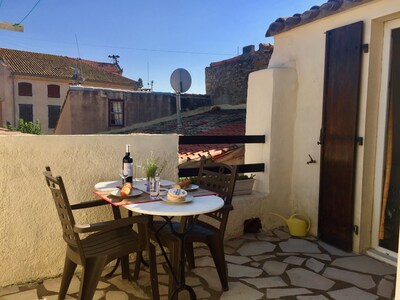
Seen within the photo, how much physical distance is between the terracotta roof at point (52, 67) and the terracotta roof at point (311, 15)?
74.5ft

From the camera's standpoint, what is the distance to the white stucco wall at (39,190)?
2809mm

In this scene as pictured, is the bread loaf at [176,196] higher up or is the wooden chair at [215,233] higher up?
the bread loaf at [176,196]

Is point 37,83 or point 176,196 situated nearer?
point 176,196

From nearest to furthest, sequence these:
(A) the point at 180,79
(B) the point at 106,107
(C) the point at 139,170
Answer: (C) the point at 139,170 → (A) the point at 180,79 → (B) the point at 106,107

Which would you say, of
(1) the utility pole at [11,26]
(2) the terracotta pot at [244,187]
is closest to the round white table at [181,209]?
(2) the terracotta pot at [244,187]

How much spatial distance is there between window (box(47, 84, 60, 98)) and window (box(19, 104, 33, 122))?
1643 millimetres

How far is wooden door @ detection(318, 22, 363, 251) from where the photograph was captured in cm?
347

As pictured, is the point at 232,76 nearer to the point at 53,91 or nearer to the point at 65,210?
the point at 65,210

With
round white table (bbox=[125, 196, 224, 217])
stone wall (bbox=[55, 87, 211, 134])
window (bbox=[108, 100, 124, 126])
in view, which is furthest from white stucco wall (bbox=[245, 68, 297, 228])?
window (bbox=[108, 100, 124, 126])

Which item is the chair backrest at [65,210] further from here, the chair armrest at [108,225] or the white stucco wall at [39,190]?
the white stucco wall at [39,190]

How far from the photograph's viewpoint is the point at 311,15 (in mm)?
3879

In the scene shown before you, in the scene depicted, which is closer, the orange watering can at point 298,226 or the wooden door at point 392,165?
the wooden door at point 392,165

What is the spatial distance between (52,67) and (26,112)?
13.6ft

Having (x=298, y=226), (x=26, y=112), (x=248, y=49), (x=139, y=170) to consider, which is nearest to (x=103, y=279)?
(x=139, y=170)
